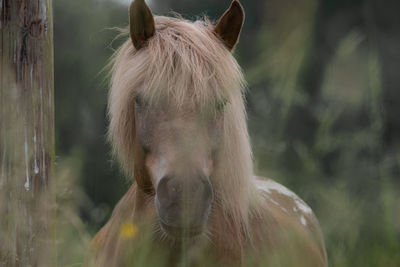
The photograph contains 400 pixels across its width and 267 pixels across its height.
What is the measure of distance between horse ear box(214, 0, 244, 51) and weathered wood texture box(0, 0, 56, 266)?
804 millimetres

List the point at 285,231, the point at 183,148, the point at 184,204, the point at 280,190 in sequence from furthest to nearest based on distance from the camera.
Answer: the point at 280,190, the point at 285,231, the point at 183,148, the point at 184,204

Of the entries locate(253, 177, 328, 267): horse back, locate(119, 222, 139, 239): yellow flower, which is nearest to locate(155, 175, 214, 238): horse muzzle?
locate(119, 222, 139, 239): yellow flower

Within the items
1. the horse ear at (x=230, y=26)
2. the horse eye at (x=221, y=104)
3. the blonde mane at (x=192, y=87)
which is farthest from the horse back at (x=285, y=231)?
the horse ear at (x=230, y=26)

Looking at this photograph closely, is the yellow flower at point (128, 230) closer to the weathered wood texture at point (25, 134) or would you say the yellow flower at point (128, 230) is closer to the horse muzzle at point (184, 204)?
the weathered wood texture at point (25, 134)

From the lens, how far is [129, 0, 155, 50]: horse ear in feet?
5.61

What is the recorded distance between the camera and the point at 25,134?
1429 mm

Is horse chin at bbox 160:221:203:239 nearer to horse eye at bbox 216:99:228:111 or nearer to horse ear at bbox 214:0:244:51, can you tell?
horse eye at bbox 216:99:228:111

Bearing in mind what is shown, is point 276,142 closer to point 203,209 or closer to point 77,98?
point 203,209

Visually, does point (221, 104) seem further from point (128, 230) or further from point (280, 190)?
point (280, 190)

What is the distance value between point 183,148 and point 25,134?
617mm

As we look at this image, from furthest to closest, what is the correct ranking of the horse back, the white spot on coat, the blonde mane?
the white spot on coat, the horse back, the blonde mane

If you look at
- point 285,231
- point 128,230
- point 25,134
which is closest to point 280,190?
point 285,231

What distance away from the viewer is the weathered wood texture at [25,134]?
54.6 inches

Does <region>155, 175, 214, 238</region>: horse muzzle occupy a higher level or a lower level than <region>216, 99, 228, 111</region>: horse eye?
lower
